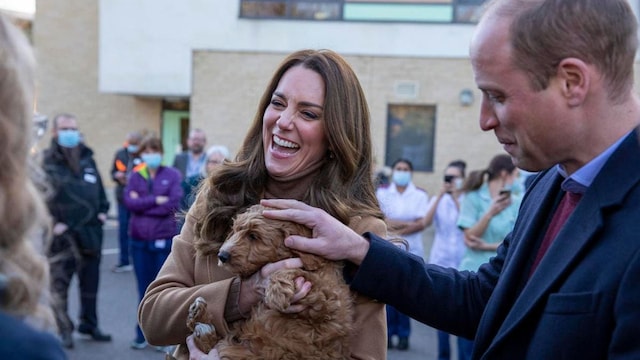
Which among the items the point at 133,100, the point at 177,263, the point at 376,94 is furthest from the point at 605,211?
the point at 133,100

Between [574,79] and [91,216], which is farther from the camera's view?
[91,216]

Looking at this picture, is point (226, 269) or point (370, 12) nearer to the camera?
point (226, 269)

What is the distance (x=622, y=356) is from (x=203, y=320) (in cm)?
147

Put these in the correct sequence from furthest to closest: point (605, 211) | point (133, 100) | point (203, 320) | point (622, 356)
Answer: point (133, 100)
point (203, 320)
point (605, 211)
point (622, 356)

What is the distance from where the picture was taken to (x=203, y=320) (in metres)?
2.56

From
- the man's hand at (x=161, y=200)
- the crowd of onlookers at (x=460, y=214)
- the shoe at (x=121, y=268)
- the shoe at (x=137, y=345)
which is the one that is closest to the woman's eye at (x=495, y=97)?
the crowd of onlookers at (x=460, y=214)

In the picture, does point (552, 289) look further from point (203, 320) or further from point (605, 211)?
point (203, 320)

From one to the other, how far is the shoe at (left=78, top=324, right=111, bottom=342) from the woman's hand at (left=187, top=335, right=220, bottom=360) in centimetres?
638

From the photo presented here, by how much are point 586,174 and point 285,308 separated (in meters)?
1.09

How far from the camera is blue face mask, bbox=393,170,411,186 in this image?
9517mm

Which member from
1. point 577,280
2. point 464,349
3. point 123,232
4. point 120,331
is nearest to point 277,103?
point 577,280

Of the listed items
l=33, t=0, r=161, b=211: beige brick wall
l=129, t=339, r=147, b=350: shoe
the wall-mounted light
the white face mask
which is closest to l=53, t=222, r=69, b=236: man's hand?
l=129, t=339, r=147, b=350: shoe

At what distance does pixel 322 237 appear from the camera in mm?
2545

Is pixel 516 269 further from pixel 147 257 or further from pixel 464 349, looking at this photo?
pixel 147 257
